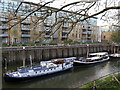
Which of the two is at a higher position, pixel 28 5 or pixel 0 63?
pixel 28 5

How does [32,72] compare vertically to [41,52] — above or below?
below

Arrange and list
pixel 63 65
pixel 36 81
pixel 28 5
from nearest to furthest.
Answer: pixel 28 5 → pixel 36 81 → pixel 63 65

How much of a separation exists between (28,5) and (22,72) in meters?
13.3

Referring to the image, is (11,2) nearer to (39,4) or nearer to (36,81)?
(39,4)

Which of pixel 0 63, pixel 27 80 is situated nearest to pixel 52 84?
pixel 27 80

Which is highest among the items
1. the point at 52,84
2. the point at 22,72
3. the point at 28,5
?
the point at 28,5

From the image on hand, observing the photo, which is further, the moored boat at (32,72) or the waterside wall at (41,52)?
the waterside wall at (41,52)

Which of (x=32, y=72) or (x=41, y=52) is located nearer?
(x=32, y=72)

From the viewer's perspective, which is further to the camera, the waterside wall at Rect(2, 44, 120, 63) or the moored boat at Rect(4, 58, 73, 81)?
the waterside wall at Rect(2, 44, 120, 63)

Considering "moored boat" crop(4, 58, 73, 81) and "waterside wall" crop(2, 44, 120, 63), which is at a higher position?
"waterside wall" crop(2, 44, 120, 63)

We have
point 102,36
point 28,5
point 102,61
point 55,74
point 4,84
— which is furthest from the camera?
point 102,36

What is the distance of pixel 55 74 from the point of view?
19469mm

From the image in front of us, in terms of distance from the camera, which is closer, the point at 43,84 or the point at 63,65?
the point at 43,84

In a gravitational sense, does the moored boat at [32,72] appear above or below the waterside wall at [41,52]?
below
